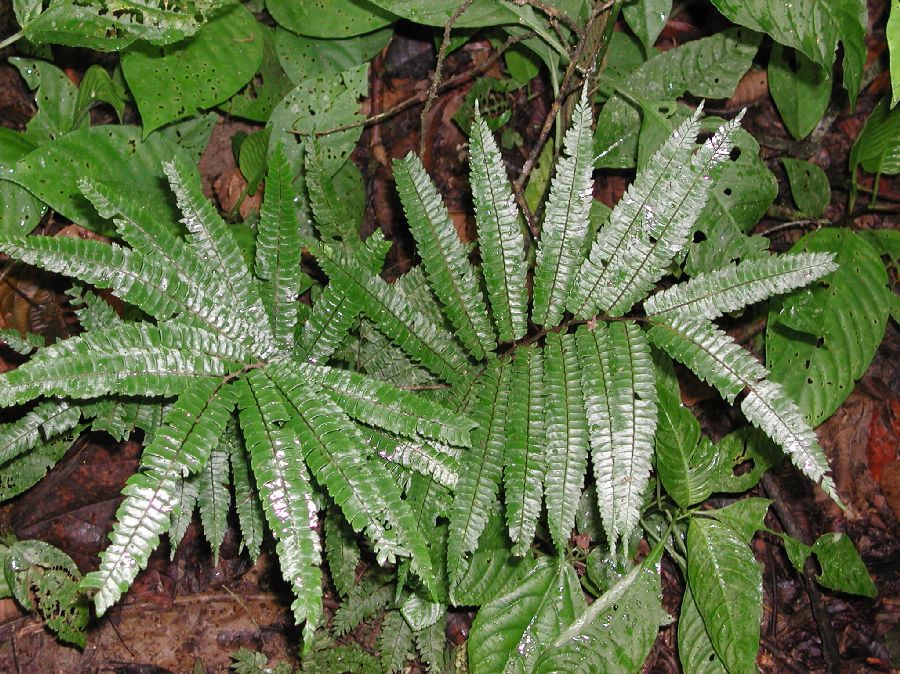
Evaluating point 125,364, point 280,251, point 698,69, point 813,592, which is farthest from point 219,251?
point 813,592

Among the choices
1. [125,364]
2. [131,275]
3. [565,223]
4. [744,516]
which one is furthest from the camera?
[744,516]

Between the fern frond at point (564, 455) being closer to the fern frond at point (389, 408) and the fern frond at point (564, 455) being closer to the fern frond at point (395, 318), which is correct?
the fern frond at point (389, 408)

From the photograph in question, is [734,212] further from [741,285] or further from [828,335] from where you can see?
[741,285]

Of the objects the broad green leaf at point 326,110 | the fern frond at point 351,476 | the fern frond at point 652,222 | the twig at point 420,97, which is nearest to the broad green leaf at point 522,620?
the fern frond at point 351,476

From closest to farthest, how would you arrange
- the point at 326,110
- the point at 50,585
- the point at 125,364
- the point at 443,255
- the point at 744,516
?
1. the point at 125,364
2. the point at 443,255
3. the point at 744,516
4. the point at 50,585
5. the point at 326,110

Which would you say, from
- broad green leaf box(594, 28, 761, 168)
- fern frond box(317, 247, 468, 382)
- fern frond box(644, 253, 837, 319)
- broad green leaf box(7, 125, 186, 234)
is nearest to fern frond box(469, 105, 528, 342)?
fern frond box(317, 247, 468, 382)

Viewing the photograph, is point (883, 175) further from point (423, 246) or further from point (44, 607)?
point (44, 607)
